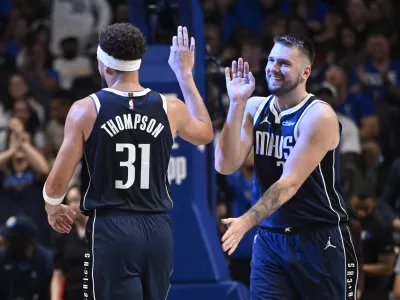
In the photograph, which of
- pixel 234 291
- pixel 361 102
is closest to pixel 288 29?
pixel 361 102

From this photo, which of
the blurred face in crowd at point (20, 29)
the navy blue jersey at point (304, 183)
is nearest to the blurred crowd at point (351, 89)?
the navy blue jersey at point (304, 183)

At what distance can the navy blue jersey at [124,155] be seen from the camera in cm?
507

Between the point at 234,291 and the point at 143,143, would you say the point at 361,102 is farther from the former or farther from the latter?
the point at 143,143

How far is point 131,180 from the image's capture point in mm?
5074

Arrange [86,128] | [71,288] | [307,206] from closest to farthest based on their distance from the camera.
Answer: [86,128], [307,206], [71,288]

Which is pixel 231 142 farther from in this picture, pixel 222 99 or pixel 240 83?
pixel 222 99

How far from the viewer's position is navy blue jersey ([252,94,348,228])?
571 cm

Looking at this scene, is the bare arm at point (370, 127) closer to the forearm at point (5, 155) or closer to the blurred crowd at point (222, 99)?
the blurred crowd at point (222, 99)

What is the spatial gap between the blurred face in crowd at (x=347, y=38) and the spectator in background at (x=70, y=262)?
565 centimetres

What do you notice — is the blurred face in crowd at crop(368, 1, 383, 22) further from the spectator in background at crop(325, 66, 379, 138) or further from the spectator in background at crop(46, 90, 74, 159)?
the spectator in background at crop(46, 90, 74, 159)

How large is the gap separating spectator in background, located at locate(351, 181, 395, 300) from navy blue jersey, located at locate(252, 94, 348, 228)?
3.10 metres

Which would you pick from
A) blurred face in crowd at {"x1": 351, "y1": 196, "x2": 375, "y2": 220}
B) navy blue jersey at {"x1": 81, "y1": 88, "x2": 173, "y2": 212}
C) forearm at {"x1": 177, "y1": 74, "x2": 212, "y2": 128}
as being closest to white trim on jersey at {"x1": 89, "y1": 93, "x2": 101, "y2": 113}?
navy blue jersey at {"x1": 81, "y1": 88, "x2": 173, "y2": 212}

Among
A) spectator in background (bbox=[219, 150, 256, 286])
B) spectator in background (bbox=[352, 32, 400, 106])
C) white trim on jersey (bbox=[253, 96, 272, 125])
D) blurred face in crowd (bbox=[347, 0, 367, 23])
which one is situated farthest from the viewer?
blurred face in crowd (bbox=[347, 0, 367, 23])

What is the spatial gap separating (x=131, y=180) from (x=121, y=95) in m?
0.48
